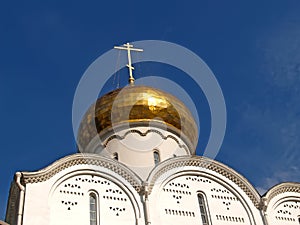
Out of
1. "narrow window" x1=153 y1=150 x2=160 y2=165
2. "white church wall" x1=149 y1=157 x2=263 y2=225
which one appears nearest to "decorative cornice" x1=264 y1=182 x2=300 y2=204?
"white church wall" x1=149 y1=157 x2=263 y2=225

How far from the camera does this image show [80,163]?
10.9m

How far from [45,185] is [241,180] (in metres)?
4.30

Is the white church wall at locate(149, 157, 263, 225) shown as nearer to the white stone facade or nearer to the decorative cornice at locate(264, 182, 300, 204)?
the white stone facade

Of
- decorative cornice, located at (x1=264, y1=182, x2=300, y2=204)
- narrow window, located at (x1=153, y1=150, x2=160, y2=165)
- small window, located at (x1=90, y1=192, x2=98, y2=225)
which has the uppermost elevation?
narrow window, located at (x1=153, y1=150, x2=160, y2=165)

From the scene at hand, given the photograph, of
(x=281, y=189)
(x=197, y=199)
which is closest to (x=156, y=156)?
(x=197, y=199)

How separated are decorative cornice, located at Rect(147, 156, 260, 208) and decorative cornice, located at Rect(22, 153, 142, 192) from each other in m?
0.70

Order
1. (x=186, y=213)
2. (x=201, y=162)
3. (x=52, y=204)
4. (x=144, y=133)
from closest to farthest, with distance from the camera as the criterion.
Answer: (x=52, y=204)
(x=186, y=213)
(x=201, y=162)
(x=144, y=133)

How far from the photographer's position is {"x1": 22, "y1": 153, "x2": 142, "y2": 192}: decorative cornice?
10164mm

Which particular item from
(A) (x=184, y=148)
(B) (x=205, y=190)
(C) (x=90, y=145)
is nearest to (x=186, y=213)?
(B) (x=205, y=190)

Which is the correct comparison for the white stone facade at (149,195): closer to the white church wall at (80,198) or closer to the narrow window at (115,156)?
the white church wall at (80,198)

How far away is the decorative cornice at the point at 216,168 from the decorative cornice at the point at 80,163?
2.31ft

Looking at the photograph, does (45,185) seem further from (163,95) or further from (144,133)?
(163,95)

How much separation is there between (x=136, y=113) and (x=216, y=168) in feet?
10.2

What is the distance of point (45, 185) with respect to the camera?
10.2 meters
